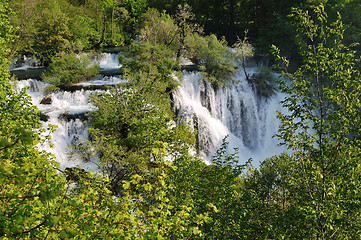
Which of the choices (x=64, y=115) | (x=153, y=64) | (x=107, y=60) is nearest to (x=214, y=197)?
(x=64, y=115)

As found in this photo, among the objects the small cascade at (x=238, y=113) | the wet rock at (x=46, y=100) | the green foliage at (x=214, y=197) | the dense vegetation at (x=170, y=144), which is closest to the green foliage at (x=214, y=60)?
the dense vegetation at (x=170, y=144)

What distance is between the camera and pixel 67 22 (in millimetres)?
27406

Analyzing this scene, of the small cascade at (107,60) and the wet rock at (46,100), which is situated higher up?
the small cascade at (107,60)

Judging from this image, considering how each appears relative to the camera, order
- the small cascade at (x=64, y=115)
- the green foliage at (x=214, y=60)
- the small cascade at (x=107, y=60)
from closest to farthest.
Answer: the small cascade at (x=64, y=115) → the green foliage at (x=214, y=60) → the small cascade at (x=107, y=60)

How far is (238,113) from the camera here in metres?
22.5

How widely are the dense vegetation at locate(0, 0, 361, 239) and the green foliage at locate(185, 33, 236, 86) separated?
108 millimetres

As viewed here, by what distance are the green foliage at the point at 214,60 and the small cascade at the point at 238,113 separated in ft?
2.64

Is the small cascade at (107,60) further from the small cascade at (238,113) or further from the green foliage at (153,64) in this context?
the small cascade at (238,113)

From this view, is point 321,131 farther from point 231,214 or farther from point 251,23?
point 251,23

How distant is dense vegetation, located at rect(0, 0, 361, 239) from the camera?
3.42m

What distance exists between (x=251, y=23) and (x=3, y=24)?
3125 cm

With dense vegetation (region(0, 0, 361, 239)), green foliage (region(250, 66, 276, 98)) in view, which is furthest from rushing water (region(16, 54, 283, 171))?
dense vegetation (region(0, 0, 361, 239))

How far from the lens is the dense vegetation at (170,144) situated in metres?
3.42

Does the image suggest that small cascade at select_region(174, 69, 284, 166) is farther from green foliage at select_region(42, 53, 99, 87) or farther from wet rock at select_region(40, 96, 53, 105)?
wet rock at select_region(40, 96, 53, 105)
